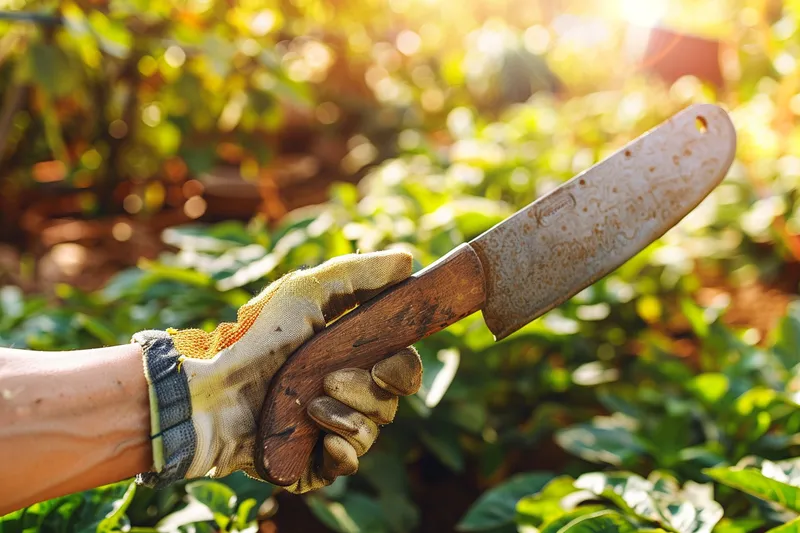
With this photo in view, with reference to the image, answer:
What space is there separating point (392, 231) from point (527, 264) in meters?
1.02

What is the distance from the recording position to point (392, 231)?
7.24ft

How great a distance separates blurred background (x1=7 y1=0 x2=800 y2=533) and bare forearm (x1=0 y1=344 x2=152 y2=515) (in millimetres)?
380

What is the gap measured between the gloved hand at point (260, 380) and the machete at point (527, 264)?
28 millimetres

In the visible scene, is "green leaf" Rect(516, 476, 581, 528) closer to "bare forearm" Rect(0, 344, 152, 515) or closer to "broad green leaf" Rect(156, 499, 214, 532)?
"broad green leaf" Rect(156, 499, 214, 532)

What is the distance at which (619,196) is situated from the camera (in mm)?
1282

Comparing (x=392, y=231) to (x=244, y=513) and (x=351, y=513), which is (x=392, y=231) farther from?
(x=244, y=513)

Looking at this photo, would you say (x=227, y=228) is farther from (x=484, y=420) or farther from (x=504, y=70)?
(x=504, y=70)

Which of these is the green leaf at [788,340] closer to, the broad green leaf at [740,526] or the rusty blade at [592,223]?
the broad green leaf at [740,526]

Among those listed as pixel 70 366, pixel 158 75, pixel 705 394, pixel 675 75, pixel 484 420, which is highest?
pixel 158 75

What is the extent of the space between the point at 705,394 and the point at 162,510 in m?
1.44

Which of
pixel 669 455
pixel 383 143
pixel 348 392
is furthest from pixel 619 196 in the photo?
pixel 383 143

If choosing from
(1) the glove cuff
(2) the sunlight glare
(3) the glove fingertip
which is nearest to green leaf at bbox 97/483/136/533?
(1) the glove cuff

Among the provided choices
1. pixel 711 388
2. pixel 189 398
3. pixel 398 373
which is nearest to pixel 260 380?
pixel 189 398

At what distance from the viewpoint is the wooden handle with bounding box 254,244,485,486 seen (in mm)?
1104
